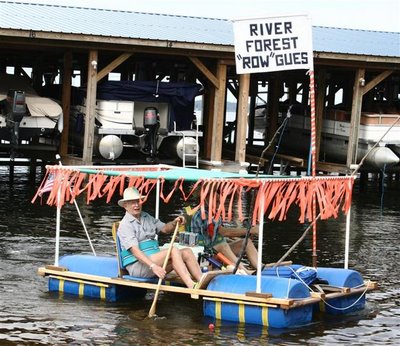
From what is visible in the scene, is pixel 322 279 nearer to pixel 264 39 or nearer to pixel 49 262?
pixel 264 39

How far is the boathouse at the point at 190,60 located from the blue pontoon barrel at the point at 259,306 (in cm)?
1237

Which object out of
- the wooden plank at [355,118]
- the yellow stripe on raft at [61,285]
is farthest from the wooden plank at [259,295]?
the wooden plank at [355,118]

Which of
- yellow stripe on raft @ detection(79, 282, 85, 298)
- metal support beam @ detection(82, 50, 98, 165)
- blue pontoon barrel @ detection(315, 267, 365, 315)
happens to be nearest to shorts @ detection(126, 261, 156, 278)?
yellow stripe on raft @ detection(79, 282, 85, 298)

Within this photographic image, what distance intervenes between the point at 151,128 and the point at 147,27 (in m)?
3.26

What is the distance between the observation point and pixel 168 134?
27.9 metres

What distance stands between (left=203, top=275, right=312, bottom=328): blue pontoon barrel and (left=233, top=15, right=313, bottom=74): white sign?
2696 mm

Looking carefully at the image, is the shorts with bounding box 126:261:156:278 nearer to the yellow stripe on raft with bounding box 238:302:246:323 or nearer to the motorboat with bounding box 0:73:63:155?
the yellow stripe on raft with bounding box 238:302:246:323

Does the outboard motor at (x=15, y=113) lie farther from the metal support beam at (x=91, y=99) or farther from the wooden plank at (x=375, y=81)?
the wooden plank at (x=375, y=81)

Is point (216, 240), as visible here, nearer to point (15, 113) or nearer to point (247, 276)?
point (247, 276)

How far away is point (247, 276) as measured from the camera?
42.4 feet

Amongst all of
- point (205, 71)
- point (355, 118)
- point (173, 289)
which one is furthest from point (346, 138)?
point (173, 289)

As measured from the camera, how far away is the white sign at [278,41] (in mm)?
13773

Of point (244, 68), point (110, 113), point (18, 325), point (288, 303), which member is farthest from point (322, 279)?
point (110, 113)

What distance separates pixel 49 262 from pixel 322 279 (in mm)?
4653
